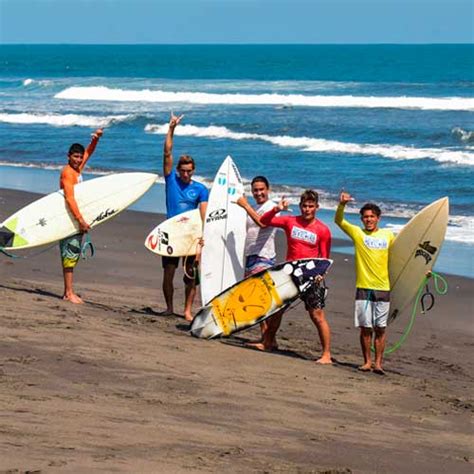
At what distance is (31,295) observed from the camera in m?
9.22

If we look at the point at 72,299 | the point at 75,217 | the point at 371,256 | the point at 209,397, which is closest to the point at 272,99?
the point at 75,217

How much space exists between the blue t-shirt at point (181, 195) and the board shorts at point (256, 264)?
35.5 inches

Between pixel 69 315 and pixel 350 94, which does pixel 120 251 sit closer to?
pixel 69 315

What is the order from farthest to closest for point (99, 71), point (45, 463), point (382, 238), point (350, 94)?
1. point (99, 71)
2. point (350, 94)
3. point (382, 238)
4. point (45, 463)

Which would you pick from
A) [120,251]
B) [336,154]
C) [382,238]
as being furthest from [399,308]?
[336,154]

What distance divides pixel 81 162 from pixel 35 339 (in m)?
2.57

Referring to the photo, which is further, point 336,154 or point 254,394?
point 336,154

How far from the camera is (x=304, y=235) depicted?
310 inches

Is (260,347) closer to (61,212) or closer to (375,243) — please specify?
(375,243)

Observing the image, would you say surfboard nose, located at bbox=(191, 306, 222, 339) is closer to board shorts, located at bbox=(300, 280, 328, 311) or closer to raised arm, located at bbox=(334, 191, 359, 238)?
board shorts, located at bbox=(300, 280, 328, 311)

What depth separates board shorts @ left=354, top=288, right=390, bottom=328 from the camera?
305 inches

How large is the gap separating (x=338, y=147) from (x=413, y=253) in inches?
716

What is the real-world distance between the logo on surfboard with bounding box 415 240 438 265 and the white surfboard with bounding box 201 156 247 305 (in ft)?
4.62

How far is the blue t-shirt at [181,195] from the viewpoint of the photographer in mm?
8992
